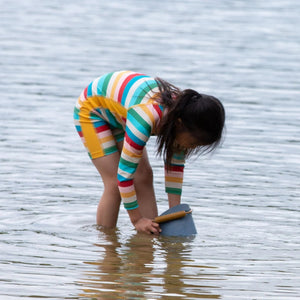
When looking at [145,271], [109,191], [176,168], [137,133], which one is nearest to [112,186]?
[109,191]

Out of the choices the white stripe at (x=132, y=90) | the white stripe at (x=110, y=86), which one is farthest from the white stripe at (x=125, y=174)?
the white stripe at (x=110, y=86)

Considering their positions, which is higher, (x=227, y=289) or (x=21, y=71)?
(x=21, y=71)

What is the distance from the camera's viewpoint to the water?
4.59 m

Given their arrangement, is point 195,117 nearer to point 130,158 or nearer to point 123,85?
point 130,158

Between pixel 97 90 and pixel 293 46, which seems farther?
pixel 293 46

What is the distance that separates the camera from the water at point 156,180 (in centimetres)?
459

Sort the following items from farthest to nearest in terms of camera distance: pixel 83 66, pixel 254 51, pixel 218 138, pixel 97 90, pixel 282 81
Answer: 1. pixel 254 51
2. pixel 83 66
3. pixel 282 81
4. pixel 97 90
5. pixel 218 138

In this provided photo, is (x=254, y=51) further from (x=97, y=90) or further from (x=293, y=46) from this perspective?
(x=97, y=90)

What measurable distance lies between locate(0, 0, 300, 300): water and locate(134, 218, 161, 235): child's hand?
78 millimetres

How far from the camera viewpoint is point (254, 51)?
1441 cm

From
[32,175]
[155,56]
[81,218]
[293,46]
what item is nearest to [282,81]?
[155,56]

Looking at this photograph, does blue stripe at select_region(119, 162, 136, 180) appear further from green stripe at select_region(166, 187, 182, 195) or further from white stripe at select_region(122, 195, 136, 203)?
green stripe at select_region(166, 187, 182, 195)

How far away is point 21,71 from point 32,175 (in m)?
5.00

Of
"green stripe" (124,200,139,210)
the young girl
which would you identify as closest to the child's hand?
the young girl
